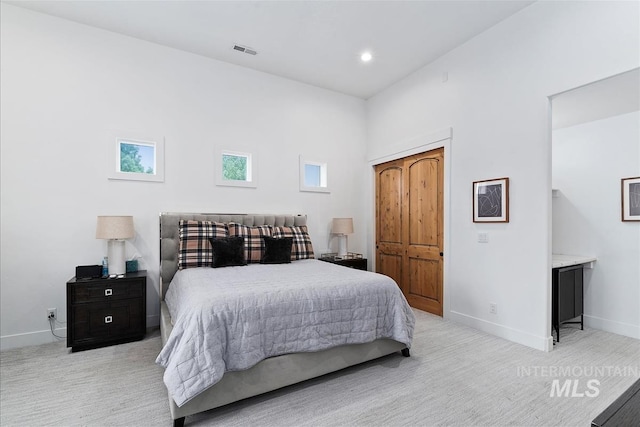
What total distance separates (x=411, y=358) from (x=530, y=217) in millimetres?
1868

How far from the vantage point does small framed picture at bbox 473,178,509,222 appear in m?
3.32

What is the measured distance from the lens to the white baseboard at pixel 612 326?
335cm

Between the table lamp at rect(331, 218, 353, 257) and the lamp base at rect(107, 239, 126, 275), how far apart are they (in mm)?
2840

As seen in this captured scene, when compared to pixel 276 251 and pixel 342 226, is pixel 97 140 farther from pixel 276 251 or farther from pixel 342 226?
pixel 342 226

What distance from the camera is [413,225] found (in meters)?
4.53

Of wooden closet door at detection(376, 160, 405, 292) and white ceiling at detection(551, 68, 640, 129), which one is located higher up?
white ceiling at detection(551, 68, 640, 129)

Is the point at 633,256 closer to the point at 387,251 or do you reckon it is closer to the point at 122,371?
the point at 387,251

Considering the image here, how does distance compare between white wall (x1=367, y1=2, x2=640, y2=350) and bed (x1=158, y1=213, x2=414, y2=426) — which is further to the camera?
white wall (x1=367, y1=2, x2=640, y2=350)

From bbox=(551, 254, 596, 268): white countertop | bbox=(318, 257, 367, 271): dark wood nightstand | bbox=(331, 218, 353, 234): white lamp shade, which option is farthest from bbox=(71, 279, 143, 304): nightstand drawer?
bbox=(551, 254, 596, 268): white countertop

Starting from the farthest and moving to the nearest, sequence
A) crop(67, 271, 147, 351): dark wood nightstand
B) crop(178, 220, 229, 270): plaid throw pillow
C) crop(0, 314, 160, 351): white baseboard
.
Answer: crop(178, 220, 229, 270): plaid throw pillow, crop(0, 314, 160, 351): white baseboard, crop(67, 271, 147, 351): dark wood nightstand

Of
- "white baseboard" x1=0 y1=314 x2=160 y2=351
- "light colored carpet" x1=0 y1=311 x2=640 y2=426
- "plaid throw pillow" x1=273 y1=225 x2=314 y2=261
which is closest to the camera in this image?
"light colored carpet" x1=0 y1=311 x2=640 y2=426

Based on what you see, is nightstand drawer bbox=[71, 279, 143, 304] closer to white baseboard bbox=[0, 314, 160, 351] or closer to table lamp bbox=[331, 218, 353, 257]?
white baseboard bbox=[0, 314, 160, 351]

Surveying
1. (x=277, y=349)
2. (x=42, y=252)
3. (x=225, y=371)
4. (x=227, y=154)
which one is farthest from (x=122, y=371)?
(x=227, y=154)

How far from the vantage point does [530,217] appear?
3109 millimetres
